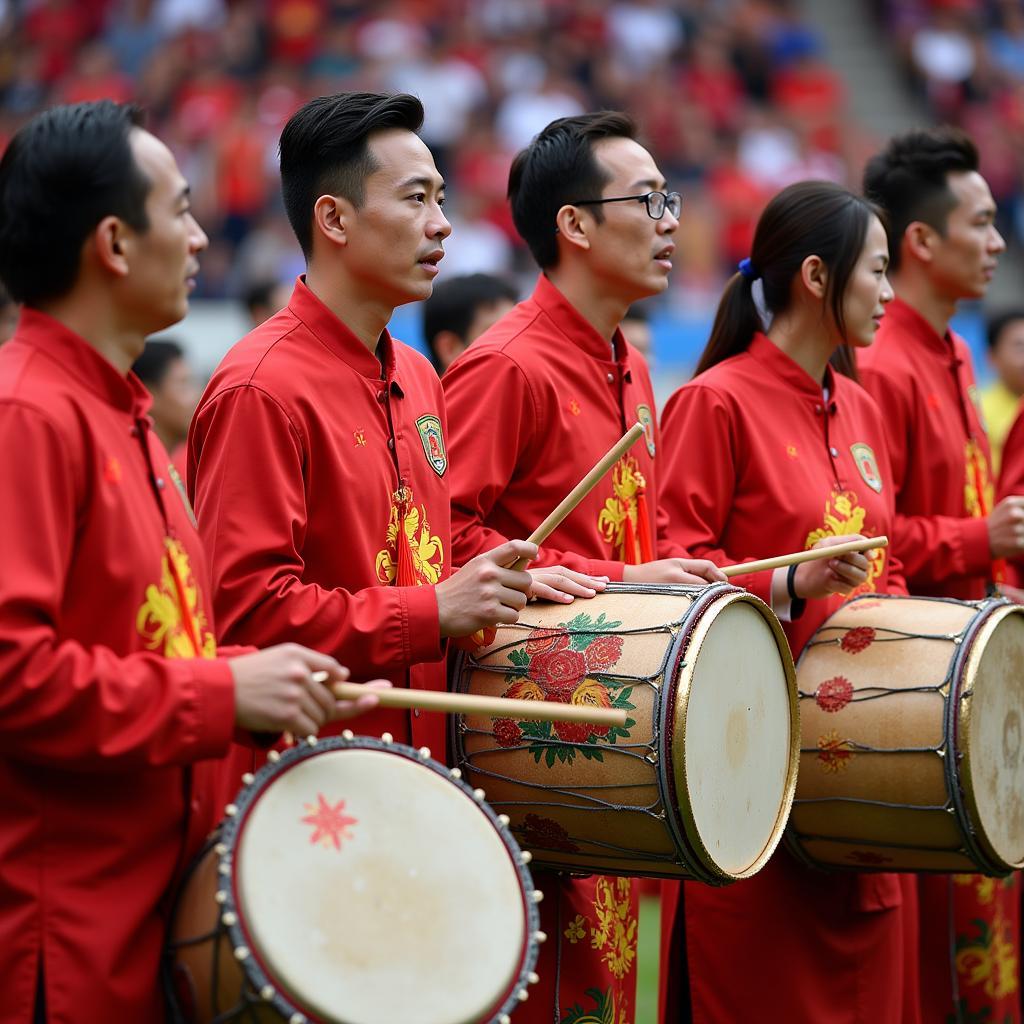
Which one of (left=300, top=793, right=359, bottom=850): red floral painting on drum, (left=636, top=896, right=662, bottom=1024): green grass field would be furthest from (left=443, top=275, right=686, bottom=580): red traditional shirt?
(left=636, top=896, right=662, bottom=1024): green grass field

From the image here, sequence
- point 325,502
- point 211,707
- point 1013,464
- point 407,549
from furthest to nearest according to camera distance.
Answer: point 1013,464
point 407,549
point 325,502
point 211,707

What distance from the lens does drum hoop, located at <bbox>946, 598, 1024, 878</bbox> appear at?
3797mm

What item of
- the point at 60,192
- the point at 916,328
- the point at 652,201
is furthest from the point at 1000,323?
the point at 60,192

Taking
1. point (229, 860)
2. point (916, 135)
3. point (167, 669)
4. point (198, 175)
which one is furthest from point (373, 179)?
point (198, 175)

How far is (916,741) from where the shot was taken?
3.86 meters

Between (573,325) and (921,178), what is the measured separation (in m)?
1.77

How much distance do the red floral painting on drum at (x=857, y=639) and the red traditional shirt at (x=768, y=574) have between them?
0.69 ft

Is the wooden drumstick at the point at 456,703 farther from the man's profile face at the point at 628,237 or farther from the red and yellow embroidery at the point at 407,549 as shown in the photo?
the man's profile face at the point at 628,237

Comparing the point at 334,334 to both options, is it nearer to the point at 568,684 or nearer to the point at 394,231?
the point at 394,231

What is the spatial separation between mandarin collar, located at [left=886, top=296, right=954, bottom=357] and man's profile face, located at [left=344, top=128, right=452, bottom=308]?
222 cm

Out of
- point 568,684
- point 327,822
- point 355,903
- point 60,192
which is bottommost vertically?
point 355,903

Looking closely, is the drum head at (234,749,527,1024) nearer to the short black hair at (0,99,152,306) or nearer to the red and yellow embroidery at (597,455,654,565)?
the short black hair at (0,99,152,306)

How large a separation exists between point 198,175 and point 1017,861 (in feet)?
32.6

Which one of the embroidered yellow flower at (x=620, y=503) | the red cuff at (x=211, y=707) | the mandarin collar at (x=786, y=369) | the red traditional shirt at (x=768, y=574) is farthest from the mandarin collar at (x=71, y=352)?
the mandarin collar at (x=786, y=369)
